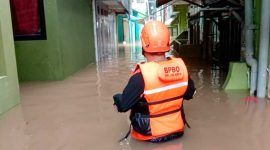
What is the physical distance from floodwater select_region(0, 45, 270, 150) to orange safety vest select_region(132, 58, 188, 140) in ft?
0.78

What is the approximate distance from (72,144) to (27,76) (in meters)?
4.31

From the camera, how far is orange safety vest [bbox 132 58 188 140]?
2.77 metres

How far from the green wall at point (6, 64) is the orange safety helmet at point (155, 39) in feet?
8.50

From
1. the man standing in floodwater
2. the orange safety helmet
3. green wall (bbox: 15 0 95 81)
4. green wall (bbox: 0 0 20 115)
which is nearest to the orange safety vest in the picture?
the man standing in floodwater

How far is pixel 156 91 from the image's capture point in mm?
2799

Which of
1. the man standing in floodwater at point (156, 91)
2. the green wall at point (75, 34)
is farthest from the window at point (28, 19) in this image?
the man standing in floodwater at point (156, 91)

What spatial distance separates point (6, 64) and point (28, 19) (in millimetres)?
2636

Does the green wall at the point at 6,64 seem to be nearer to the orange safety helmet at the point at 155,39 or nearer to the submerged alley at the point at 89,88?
the submerged alley at the point at 89,88

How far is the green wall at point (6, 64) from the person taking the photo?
4.39 meters

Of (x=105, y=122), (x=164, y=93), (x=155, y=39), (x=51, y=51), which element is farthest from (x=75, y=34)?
(x=164, y=93)

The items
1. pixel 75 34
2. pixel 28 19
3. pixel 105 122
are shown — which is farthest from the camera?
pixel 75 34

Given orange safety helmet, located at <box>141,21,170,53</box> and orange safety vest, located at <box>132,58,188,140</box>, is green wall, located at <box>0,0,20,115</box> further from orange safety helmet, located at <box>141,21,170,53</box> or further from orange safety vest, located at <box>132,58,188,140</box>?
orange safety helmet, located at <box>141,21,170,53</box>

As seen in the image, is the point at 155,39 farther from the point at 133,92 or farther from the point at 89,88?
the point at 89,88

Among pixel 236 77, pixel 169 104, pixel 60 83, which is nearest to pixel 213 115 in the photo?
pixel 169 104
